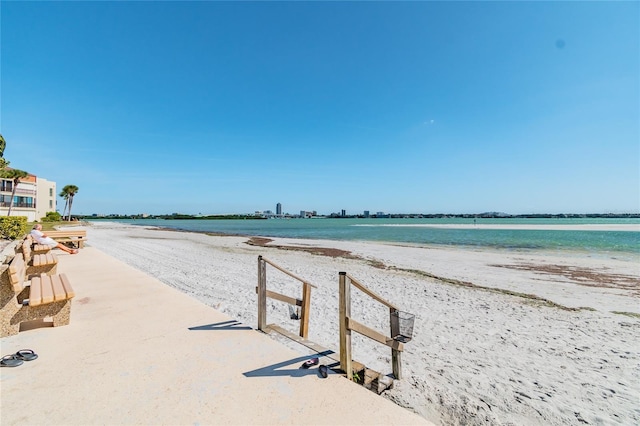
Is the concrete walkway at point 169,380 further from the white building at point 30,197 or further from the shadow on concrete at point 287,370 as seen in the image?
the white building at point 30,197

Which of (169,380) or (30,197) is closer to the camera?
(169,380)

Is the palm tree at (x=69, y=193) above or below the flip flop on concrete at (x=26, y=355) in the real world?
above

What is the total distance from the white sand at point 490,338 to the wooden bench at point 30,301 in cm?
272

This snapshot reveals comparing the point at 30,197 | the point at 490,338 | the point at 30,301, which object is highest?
the point at 30,197

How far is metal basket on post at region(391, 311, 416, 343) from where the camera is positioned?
3.61m

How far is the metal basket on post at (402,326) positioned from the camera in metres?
3.61

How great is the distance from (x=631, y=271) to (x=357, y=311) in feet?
54.8

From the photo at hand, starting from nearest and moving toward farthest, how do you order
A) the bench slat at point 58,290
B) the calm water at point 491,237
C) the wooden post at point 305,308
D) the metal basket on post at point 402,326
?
the metal basket on post at point 402,326, the bench slat at point 58,290, the wooden post at point 305,308, the calm water at point 491,237

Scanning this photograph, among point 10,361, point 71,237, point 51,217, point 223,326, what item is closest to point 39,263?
point 10,361

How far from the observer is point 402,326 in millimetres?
3629

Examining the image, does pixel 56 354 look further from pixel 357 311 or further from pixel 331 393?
pixel 357 311

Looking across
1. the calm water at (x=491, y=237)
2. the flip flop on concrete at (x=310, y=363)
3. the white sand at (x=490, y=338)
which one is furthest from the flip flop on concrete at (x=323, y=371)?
the calm water at (x=491, y=237)

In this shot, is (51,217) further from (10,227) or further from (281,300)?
(281,300)

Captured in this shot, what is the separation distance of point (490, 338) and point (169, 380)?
6.01 m
